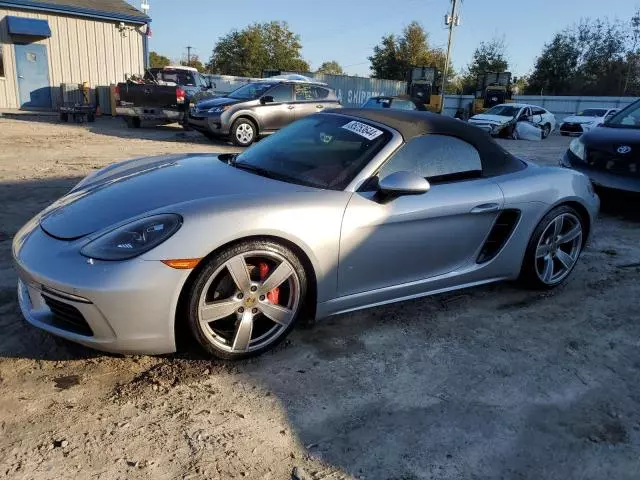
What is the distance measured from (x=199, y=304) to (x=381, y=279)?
1098 millimetres

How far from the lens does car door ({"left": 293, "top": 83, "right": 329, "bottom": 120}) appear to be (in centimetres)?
1228

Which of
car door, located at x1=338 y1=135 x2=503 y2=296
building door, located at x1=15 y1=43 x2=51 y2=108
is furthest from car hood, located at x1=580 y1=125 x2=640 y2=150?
building door, located at x1=15 y1=43 x2=51 y2=108

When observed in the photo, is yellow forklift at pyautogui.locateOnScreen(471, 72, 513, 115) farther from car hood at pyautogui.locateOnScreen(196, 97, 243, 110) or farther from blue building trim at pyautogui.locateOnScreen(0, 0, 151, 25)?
car hood at pyautogui.locateOnScreen(196, 97, 243, 110)

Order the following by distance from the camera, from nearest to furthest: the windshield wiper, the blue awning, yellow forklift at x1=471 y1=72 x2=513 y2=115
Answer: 1. the windshield wiper
2. the blue awning
3. yellow forklift at x1=471 y1=72 x2=513 y2=115

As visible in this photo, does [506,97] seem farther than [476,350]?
Yes

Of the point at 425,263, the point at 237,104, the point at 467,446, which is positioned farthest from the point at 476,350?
the point at 237,104

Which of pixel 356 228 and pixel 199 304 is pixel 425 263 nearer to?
pixel 356 228

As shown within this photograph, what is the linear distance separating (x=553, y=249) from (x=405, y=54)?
55.4 m

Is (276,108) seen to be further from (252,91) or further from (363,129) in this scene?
(363,129)

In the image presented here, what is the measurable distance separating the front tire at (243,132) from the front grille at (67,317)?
9.37 m

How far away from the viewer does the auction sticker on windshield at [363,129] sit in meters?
3.26

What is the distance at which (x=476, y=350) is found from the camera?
303cm

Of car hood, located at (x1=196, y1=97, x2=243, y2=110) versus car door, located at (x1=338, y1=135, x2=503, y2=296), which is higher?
car hood, located at (x1=196, y1=97, x2=243, y2=110)

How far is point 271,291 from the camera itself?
275 centimetres
